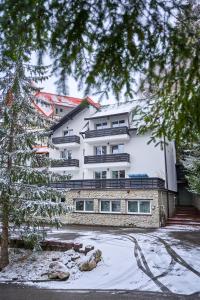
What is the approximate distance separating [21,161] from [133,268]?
6155mm

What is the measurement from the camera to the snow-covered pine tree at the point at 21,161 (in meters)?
11.0

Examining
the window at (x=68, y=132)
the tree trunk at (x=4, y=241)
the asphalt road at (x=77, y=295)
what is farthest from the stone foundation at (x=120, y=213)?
the asphalt road at (x=77, y=295)

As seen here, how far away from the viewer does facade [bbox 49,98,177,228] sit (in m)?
21.7

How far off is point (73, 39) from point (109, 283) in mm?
8168

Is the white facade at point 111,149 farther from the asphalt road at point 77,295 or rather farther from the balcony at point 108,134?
the asphalt road at point 77,295

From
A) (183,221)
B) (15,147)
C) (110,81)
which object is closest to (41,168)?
(15,147)

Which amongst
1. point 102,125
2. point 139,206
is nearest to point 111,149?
point 102,125

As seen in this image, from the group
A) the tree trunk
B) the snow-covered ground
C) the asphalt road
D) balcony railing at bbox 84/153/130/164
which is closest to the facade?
balcony railing at bbox 84/153/130/164

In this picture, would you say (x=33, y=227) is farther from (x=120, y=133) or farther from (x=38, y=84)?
(x=120, y=133)

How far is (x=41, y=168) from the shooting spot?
12180mm

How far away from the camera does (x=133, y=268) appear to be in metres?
10.3

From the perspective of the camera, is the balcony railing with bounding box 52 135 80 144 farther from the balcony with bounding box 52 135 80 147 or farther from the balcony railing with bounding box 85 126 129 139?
the balcony railing with bounding box 85 126 129 139

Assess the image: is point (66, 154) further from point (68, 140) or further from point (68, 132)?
point (68, 132)

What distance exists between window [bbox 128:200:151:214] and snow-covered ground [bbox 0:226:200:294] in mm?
6464
